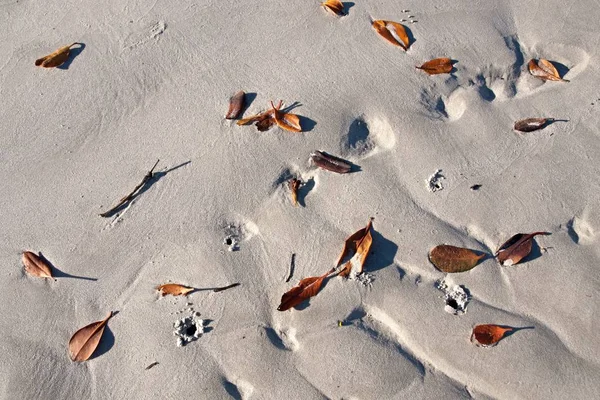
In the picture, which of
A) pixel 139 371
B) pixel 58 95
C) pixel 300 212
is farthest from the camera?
pixel 58 95

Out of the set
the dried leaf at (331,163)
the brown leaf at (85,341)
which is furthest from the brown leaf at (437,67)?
the brown leaf at (85,341)

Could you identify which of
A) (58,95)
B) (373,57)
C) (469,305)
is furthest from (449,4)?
(58,95)

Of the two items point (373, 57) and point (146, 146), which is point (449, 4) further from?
point (146, 146)

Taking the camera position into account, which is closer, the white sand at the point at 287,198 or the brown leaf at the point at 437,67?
the white sand at the point at 287,198

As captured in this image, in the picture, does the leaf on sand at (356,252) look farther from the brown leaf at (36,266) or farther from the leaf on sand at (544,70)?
the brown leaf at (36,266)

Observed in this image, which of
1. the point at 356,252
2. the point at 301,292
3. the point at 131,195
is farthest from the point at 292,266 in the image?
the point at 131,195

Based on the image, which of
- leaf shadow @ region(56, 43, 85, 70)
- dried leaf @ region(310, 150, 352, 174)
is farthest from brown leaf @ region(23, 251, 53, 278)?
dried leaf @ region(310, 150, 352, 174)
